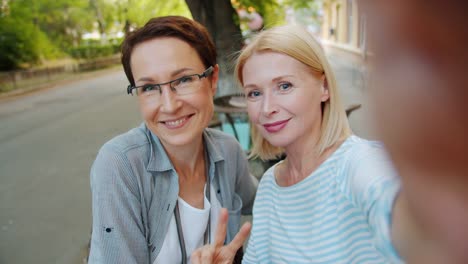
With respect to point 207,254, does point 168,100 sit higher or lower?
higher

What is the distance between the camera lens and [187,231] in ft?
6.57

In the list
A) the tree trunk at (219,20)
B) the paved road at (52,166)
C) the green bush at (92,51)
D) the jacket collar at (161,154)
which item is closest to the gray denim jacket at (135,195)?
the jacket collar at (161,154)

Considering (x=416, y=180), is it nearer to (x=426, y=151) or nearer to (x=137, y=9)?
(x=426, y=151)

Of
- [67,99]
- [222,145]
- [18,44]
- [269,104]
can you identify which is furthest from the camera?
[18,44]

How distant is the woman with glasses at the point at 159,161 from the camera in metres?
1.75

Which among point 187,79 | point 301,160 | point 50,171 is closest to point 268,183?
point 301,160

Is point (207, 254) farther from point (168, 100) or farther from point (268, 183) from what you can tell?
point (168, 100)

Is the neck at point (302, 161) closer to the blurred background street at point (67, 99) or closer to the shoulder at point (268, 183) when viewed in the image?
A: the shoulder at point (268, 183)

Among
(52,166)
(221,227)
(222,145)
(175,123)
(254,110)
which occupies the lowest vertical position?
(52,166)

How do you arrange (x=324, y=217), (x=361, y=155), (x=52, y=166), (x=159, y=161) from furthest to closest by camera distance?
(x=52, y=166) < (x=159, y=161) < (x=324, y=217) < (x=361, y=155)

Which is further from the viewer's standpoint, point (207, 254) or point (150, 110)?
point (150, 110)

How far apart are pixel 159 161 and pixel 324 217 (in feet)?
2.92

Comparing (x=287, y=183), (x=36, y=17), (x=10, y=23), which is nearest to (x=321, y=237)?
(x=287, y=183)

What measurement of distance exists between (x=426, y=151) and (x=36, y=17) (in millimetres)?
22329
